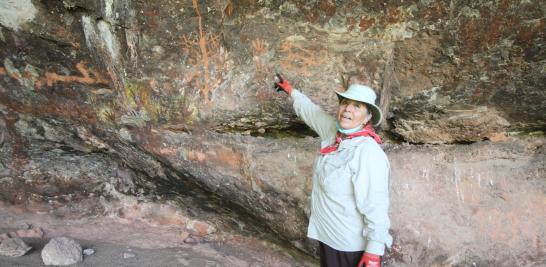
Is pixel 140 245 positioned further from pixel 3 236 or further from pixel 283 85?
pixel 283 85

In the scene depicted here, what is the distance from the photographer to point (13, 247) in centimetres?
369

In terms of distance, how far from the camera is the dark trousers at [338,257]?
251 centimetres

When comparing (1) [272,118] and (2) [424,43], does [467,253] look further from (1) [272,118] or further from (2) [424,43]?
(1) [272,118]

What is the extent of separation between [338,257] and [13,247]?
2873mm

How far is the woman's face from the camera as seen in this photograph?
8.21ft

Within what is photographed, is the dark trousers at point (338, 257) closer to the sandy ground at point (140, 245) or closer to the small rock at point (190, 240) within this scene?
the sandy ground at point (140, 245)

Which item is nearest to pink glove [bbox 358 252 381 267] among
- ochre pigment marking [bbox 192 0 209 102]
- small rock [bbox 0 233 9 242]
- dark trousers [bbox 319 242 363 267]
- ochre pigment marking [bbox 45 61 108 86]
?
dark trousers [bbox 319 242 363 267]

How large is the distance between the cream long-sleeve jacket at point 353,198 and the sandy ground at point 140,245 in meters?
1.60

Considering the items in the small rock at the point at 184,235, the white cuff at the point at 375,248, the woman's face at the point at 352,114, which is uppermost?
the woman's face at the point at 352,114

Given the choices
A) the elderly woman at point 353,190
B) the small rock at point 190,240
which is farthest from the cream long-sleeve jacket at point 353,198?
the small rock at point 190,240

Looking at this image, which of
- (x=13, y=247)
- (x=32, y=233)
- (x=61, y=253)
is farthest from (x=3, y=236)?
(x=61, y=253)

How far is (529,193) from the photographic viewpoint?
138 inches

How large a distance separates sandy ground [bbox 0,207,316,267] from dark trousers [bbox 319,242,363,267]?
4.63ft

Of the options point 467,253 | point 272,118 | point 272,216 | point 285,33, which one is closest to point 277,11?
point 285,33
